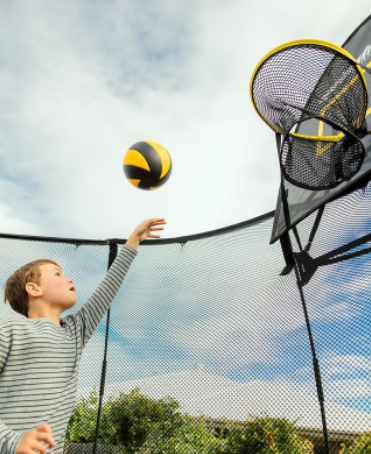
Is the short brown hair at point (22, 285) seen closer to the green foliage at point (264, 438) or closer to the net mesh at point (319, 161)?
the net mesh at point (319, 161)

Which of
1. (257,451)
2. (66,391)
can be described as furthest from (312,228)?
(66,391)

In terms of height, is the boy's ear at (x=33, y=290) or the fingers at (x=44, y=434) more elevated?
the boy's ear at (x=33, y=290)

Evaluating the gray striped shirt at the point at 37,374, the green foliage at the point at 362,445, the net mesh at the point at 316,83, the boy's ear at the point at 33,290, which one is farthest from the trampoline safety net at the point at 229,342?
the boy's ear at the point at 33,290

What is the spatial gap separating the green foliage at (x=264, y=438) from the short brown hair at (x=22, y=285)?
1233 millimetres

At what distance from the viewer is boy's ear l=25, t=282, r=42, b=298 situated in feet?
4.06

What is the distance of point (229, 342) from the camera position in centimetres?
197

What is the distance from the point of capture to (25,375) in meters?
1.00

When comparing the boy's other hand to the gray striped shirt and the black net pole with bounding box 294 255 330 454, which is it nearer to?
the gray striped shirt

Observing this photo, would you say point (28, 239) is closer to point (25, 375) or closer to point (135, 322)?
point (135, 322)

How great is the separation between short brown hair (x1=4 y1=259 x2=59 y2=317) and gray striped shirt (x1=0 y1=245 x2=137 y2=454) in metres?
0.17

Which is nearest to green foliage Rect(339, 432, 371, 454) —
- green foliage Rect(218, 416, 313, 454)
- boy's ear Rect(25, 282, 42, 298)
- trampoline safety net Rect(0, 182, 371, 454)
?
trampoline safety net Rect(0, 182, 371, 454)

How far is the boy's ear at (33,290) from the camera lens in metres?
1.24

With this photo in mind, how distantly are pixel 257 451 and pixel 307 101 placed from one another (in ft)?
5.61

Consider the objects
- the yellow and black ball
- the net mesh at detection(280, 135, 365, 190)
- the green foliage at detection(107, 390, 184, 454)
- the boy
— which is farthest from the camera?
the yellow and black ball
